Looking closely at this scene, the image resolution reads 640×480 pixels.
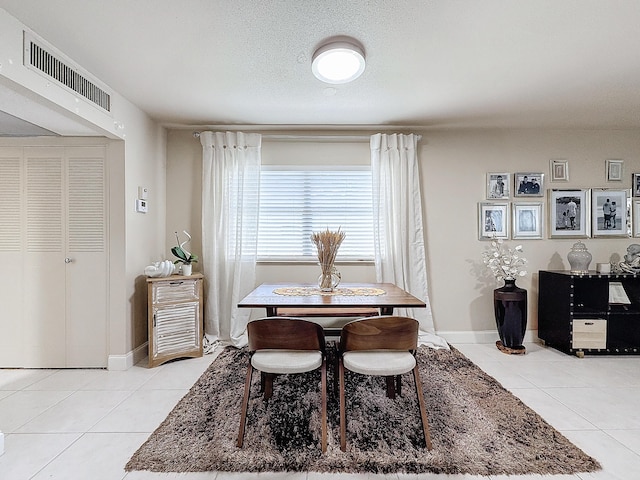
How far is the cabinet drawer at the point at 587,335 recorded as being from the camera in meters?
3.41

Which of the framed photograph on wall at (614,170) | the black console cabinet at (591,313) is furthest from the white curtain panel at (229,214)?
the framed photograph on wall at (614,170)

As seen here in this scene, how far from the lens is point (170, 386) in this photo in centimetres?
276

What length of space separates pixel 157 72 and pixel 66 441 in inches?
101

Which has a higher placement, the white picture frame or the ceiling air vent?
the ceiling air vent

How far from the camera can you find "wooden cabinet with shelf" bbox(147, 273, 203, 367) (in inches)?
124

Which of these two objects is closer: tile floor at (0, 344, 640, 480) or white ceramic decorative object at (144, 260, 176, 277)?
tile floor at (0, 344, 640, 480)

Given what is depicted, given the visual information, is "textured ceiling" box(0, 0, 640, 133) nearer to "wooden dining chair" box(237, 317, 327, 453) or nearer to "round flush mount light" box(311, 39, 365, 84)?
"round flush mount light" box(311, 39, 365, 84)

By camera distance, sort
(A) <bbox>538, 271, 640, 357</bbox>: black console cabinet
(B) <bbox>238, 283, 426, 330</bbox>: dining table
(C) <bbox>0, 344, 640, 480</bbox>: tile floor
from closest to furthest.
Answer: (C) <bbox>0, 344, 640, 480</bbox>: tile floor → (B) <bbox>238, 283, 426, 330</bbox>: dining table → (A) <bbox>538, 271, 640, 357</bbox>: black console cabinet

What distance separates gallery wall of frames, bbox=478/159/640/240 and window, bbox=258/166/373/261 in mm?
1405

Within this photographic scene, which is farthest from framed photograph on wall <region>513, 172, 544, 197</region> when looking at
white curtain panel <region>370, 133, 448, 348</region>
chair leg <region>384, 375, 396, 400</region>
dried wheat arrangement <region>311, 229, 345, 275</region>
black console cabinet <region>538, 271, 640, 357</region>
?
chair leg <region>384, 375, 396, 400</region>

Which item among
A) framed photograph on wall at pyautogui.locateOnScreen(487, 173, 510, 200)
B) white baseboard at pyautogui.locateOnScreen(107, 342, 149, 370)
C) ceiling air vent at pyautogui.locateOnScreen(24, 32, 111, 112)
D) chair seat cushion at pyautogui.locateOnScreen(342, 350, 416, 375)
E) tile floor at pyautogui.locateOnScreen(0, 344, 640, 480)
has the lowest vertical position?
tile floor at pyautogui.locateOnScreen(0, 344, 640, 480)

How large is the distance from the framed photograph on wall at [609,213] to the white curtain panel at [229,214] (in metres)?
3.93

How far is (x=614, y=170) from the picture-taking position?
3947 millimetres

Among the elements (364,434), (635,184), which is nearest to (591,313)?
(635,184)
